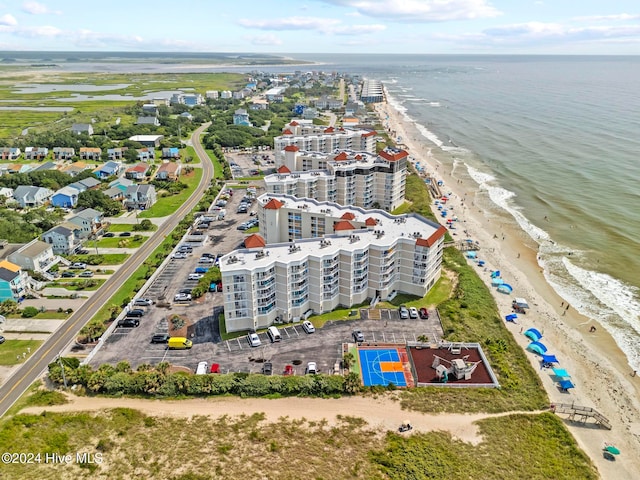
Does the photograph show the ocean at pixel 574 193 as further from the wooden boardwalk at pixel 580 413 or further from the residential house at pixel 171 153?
the residential house at pixel 171 153

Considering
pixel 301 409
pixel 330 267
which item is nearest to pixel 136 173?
pixel 330 267

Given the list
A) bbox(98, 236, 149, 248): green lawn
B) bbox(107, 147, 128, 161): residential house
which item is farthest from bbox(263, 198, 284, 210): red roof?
bbox(107, 147, 128, 161): residential house

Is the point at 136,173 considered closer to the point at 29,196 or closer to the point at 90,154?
the point at 29,196

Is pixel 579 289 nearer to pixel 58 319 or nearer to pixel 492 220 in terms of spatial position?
pixel 492 220

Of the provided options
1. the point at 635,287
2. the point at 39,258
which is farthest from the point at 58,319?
the point at 635,287

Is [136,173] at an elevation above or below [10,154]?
below

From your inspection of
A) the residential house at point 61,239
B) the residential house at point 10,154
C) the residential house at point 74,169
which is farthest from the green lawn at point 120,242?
the residential house at point 10,154
